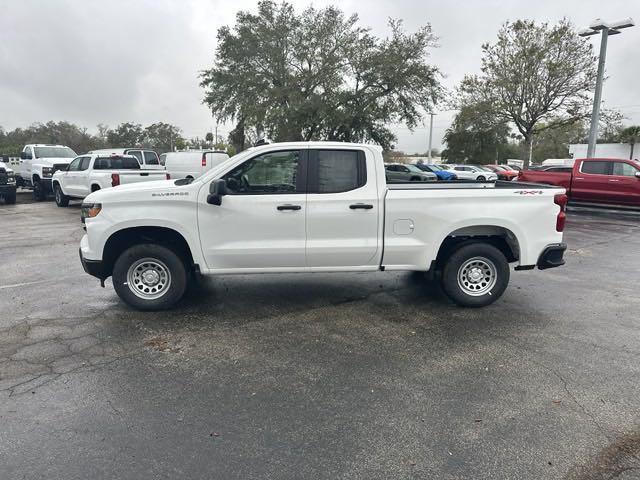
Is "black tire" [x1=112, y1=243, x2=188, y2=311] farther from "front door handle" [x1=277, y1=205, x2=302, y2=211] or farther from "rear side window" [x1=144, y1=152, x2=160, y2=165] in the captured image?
"rear side window" [x1=144, y1=152, x2=160, y2=165]

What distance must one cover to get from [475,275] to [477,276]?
31 mm

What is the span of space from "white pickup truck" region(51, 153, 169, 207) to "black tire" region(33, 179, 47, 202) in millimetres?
3252

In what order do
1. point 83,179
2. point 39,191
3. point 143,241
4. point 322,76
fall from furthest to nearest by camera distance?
point 322,76 < point 39,191 < point 83,179 < point 143,241

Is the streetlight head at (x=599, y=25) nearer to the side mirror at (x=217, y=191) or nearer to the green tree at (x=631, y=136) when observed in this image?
the side mirror at (x=217, y=191)

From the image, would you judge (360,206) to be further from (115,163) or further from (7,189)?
(7,189)

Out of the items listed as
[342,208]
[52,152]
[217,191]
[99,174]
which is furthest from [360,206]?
[52,152]

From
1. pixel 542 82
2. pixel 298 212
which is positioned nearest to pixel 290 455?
pixel 298 212

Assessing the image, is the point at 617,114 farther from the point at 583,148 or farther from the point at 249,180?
the point at 249,180

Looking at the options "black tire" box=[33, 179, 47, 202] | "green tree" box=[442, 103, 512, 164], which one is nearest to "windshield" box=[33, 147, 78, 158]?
"black tire" box=[33, 179, 47, 202]

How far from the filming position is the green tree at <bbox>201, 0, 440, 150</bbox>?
2638cm

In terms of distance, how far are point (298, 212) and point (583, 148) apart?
46.1 m

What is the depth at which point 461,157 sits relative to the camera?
56.7 m

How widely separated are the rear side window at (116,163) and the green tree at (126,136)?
58116mm

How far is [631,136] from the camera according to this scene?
38688 mm
